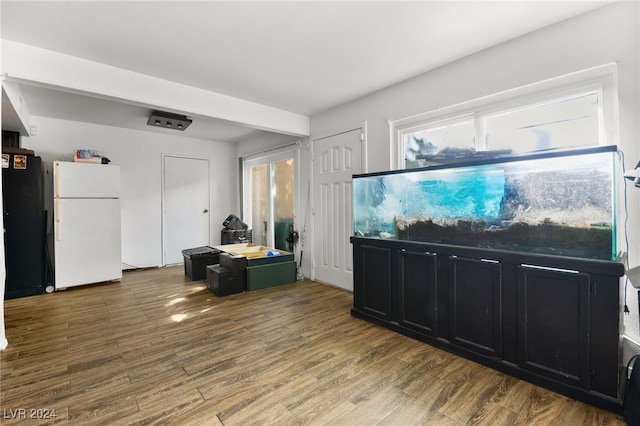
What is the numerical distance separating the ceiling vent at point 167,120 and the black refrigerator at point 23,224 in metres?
1.50

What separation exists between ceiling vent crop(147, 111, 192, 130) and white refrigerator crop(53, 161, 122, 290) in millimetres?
968

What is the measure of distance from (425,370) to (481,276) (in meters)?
0.77

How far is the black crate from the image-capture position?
3.64 meters

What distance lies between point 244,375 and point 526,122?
2.96 m

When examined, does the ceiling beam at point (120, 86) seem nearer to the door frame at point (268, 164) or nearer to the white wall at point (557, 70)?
the door frame at point (268, 164)

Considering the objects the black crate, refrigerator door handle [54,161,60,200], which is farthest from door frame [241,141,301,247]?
refrigerator door handle [54,161,60,200]

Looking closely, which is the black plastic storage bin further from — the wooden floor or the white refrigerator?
the wooden floor

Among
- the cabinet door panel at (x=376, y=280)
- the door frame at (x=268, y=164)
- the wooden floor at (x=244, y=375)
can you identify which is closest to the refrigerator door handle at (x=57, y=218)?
the wooden floor at (x=244, y=375)

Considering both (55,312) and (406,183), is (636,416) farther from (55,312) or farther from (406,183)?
(55,312)

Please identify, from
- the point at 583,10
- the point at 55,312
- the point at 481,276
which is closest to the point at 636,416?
the point at 481,276

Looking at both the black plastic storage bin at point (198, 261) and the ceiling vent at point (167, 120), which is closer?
the ceiling vent at point (167, 120)

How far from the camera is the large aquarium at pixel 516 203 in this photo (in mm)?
1646

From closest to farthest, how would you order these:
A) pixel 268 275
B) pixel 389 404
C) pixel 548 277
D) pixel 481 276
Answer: pixel 389 404, pixel 548 277, pixel 481 276, pixel 268 275

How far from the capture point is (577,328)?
5.60 feet
